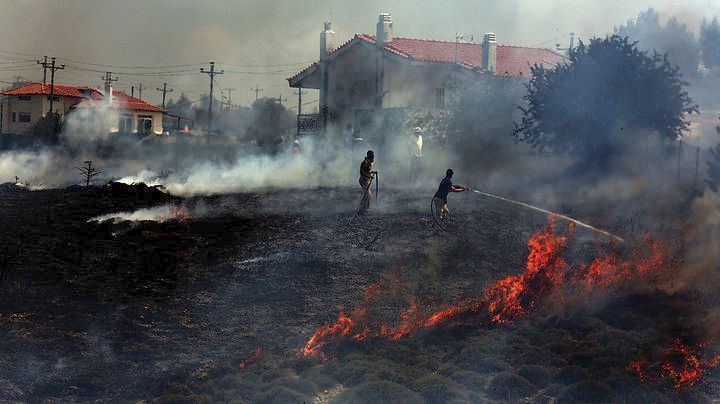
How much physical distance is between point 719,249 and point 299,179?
64.1ft

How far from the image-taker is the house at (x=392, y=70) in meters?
40.3

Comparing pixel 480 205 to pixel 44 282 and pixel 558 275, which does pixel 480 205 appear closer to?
pixel 558 275

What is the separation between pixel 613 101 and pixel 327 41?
73.7 feet

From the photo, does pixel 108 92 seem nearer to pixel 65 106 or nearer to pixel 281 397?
pixel 65 106

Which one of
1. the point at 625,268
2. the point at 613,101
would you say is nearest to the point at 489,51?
the point at 613,101

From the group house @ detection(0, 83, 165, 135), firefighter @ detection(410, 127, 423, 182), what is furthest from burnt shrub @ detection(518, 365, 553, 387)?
house @ detection(0, 83, 165, 135)

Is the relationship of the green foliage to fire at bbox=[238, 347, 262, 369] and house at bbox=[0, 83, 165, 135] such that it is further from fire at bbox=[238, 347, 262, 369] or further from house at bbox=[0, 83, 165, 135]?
house at bbox=[0, 83, 165, 135]

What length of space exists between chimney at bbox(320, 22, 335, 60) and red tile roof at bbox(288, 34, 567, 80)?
2.82 ft

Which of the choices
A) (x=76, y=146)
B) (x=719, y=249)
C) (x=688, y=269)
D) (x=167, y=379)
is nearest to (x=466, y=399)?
(x=167, y=379)

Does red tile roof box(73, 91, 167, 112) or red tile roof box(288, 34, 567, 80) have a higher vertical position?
red tile roof box(288, 34, 567, 80)

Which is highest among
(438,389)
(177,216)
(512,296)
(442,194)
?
(442,194)

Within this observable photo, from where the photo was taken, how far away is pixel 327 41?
46156 millimetres

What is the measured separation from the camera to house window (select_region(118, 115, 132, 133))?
68.6 m

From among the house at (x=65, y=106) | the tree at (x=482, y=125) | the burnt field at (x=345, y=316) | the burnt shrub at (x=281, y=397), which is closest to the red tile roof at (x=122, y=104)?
the house at (x=65, y=106)
